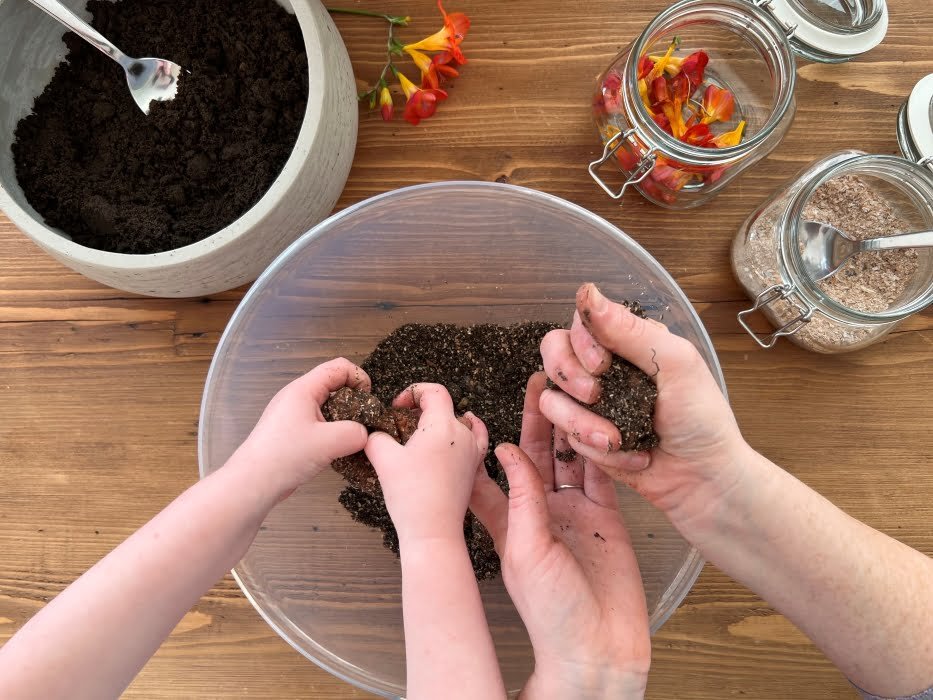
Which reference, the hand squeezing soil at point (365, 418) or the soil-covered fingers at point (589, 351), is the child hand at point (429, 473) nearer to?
the hand squeezing soil at point (365, 418)

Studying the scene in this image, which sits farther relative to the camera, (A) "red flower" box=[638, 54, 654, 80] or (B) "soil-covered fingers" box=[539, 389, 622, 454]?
(A) "red flower" box=[638, 54, 654, 80]

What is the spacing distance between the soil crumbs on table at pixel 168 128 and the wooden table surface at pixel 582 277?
140mm

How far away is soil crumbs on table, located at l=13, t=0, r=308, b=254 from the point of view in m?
0.73

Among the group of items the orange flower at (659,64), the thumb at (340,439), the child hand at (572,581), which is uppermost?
the orange flower at (659,64)

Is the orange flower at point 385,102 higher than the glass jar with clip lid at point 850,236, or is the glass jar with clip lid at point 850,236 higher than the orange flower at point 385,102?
the orange flower at point 385,102

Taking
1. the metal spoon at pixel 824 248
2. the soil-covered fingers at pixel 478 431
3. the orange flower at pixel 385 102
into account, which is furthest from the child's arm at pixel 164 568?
the metal spoon at pixel 824 248

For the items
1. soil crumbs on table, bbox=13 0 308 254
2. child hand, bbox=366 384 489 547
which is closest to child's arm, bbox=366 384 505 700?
child hand, bbox=366 384 489 547

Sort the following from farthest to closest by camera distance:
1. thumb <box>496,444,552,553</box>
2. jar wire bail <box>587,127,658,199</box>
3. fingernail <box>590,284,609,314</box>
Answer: jar wire bail <box>587,127,658,199</box> < thumb <box>496,444,552,553</box> < fingernail <box>590,284,609,314</box>

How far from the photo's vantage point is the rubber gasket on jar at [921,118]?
2.68ft

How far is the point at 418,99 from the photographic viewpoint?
0.81 meters

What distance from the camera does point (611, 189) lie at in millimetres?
864

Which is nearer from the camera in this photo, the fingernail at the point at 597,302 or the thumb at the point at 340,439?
the fingernail at the point at 597,302

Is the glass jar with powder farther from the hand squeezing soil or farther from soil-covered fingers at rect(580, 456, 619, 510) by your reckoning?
the hand squeezing soil

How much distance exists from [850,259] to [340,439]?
65 cm
